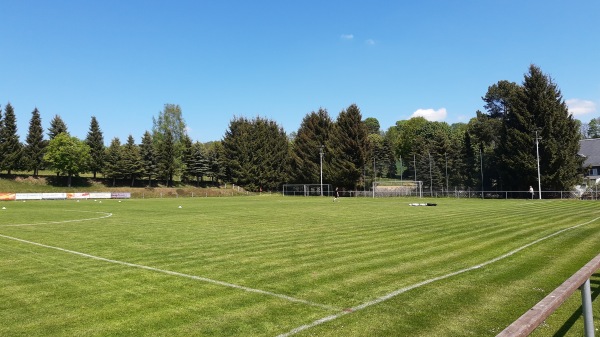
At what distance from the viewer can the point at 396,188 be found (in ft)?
215

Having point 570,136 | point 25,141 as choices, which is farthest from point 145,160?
point 570,136

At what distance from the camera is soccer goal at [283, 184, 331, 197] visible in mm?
73812

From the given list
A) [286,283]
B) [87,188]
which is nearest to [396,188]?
[87,188]

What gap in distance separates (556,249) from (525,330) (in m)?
10.0

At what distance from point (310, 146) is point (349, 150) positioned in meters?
9.87

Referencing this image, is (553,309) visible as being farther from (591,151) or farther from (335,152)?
(591,151)

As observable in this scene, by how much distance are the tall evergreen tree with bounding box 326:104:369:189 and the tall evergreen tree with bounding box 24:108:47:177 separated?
5772cm

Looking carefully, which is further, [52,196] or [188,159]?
[188,159]

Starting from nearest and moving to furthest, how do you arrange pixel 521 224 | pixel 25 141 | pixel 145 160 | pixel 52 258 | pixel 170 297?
pixel 170 297
pixel 52 258
pixel 521 224
pixel 25 141
pixel 145 160

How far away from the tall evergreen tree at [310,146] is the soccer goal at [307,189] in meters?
1.77

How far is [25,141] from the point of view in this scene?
79250 mm

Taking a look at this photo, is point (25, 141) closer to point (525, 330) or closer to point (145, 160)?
point (145, 160)

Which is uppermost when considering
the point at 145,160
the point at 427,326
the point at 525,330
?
the point at 145,160

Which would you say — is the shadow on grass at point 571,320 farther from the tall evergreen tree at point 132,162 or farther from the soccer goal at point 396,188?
the tall evergreen tree at point 132,162
